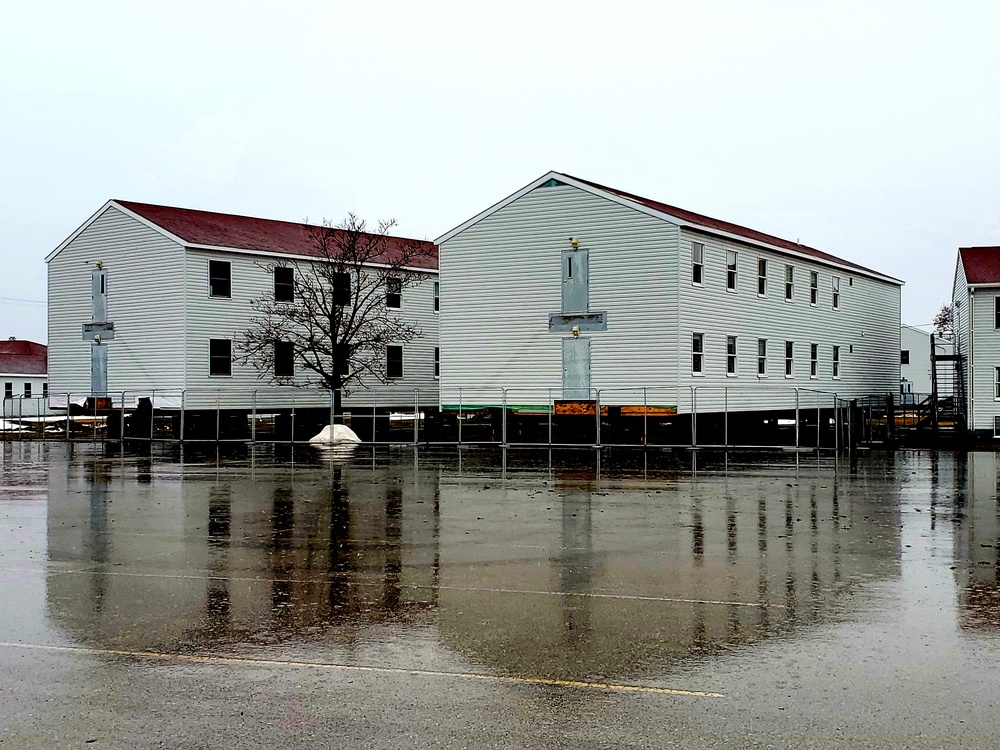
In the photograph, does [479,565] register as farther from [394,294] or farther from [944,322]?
[944,322]

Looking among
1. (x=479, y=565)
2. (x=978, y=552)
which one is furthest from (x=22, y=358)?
(x=978, y=552)

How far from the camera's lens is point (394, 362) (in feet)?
172

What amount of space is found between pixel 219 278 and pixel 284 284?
128 inches

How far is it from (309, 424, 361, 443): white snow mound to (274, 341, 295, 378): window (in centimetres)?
928

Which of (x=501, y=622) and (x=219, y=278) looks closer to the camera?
(x=501, y=622)

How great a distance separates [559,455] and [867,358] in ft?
80.3

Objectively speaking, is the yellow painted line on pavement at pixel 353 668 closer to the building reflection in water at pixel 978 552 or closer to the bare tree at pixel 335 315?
the building reflection in water at pixel 978 552

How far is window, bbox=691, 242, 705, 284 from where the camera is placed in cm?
3781

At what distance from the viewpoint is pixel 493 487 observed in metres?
21.8

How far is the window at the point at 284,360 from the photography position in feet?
157

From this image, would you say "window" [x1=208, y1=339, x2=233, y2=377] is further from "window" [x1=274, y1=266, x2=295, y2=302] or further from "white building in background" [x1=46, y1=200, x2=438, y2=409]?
"window" [x1=274, y1=266, x2=295, y2=302]

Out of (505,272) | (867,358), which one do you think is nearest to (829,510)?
(505,272)

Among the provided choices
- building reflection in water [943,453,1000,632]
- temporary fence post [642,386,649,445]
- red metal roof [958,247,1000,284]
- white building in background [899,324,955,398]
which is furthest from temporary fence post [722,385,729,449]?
white building in background [899,324,955,398]

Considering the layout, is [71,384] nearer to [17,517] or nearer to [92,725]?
[17,517]
